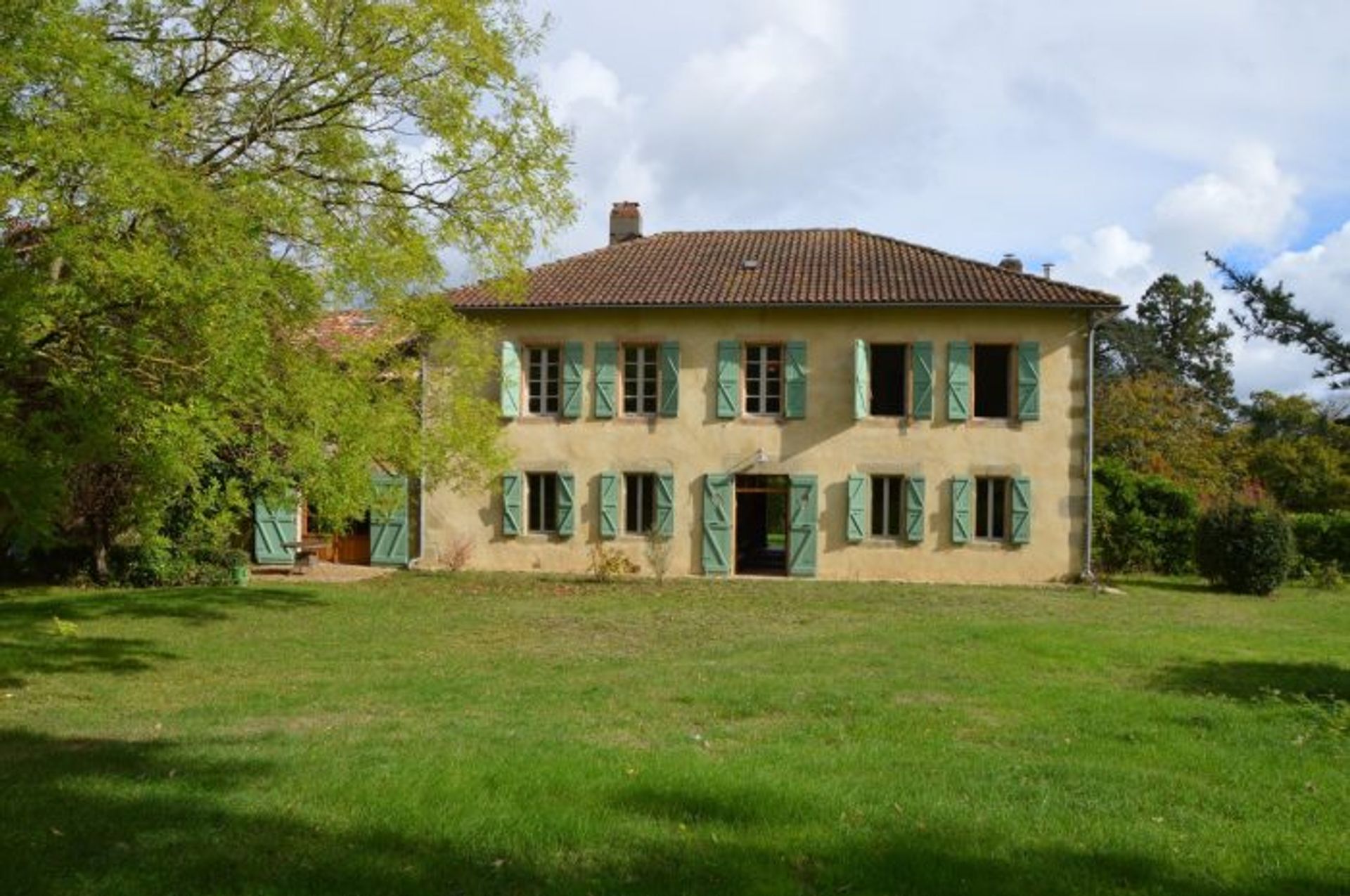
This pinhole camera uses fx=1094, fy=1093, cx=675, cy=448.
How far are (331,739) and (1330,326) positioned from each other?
5.75m

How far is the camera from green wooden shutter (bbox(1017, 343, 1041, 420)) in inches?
826

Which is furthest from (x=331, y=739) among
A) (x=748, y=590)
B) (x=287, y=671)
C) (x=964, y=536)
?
(x=964, y=536)

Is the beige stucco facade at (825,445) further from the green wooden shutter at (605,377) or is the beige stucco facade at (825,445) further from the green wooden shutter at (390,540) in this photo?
the green wooden shutter at (390,540)

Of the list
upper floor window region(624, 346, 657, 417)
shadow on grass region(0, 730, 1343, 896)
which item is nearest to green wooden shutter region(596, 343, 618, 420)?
upper floor window region(624, 346, 657, 417)

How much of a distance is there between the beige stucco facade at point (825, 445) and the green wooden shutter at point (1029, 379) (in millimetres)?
140

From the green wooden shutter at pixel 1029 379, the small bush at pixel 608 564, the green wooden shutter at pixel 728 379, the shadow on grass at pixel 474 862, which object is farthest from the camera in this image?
the green wooden shutter at pixel 728 379

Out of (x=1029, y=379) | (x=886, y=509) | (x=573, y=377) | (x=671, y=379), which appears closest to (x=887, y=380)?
(x=886, y=509)

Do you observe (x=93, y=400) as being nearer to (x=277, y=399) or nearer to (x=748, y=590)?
(x=277, y=399)

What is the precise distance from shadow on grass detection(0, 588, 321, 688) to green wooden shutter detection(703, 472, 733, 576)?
775 cm

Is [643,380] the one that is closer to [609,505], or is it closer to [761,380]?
[761,380]

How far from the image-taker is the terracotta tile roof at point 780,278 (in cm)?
2098

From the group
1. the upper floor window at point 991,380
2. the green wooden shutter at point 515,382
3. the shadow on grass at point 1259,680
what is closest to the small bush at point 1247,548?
the upper floor window at point 991,380

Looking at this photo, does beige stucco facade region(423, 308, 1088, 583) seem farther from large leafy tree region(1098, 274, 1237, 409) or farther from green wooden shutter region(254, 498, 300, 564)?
large leafy tree region(1098, 274, 1237, 409)

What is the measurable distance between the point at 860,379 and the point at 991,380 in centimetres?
306
